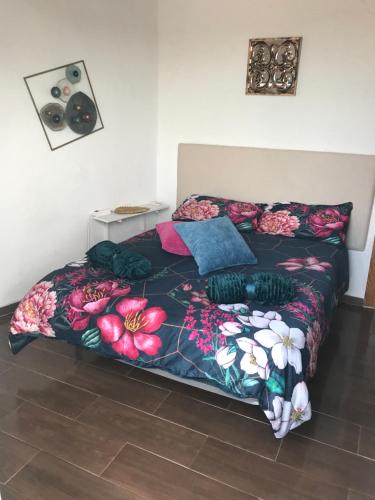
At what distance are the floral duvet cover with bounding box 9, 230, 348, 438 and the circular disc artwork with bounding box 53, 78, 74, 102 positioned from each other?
1.24m

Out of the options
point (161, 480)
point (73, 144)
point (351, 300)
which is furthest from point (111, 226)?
point (161, 480)

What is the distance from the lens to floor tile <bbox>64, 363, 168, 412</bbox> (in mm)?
2158

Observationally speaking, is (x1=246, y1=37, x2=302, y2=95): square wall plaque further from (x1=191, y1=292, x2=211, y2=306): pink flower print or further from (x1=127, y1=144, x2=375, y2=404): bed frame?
(x1=191, y1=292, x2=211, y2=306): pink flower print

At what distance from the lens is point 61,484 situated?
1.67 m

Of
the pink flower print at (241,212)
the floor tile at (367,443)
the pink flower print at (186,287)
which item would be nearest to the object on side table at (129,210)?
the pink flower print at (241,212)

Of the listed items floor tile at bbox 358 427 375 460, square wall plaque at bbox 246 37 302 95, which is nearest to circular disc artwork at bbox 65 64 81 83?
square wall plaque at bbox 246 37 302 95

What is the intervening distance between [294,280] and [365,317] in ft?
3.54

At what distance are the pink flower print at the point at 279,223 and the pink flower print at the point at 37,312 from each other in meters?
1.73

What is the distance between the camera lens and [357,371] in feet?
8.15

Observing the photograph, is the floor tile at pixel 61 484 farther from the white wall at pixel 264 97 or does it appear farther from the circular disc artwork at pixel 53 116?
the white wall at pixel 264 97

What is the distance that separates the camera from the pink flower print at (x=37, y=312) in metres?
2.27

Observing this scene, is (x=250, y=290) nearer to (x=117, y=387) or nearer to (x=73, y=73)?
(x=117, y=387)

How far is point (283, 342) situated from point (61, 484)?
1.07m

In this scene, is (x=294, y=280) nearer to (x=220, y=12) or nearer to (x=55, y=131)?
(x=55, y=131)
